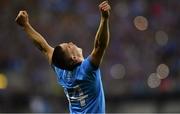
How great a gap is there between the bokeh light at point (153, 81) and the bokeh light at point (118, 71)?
0.66 meters

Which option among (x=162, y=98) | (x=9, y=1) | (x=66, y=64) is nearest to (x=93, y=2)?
(x=9, y=1)

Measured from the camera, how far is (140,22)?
64.4ft

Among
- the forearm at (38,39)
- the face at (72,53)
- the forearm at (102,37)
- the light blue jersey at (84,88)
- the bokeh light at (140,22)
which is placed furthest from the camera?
the bokeh light at (140,22)

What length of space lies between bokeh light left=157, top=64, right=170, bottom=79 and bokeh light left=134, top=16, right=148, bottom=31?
1.90 metres

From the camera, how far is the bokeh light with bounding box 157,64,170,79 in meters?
17.2

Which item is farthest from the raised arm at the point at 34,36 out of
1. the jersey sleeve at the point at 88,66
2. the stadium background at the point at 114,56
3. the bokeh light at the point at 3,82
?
the bokeh light at the point at 3,82

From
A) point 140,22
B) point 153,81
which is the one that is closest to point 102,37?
point 153,81

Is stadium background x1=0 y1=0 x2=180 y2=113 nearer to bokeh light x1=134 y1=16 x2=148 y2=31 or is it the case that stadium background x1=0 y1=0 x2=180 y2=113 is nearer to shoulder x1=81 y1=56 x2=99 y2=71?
bokeh light x1=134 y1=16 x2=148 y2=31

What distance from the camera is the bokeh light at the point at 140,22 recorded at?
19.3 m

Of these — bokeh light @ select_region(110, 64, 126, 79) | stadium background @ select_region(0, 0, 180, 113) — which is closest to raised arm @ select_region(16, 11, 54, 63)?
stadium background @ select_region(0, 0, 180, 113)

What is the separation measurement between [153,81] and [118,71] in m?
0.89

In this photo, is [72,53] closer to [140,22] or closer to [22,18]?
[22,18]

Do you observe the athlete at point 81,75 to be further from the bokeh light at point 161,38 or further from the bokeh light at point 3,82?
the bokeh light at point 161,38

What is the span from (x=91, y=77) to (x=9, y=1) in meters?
13.4
